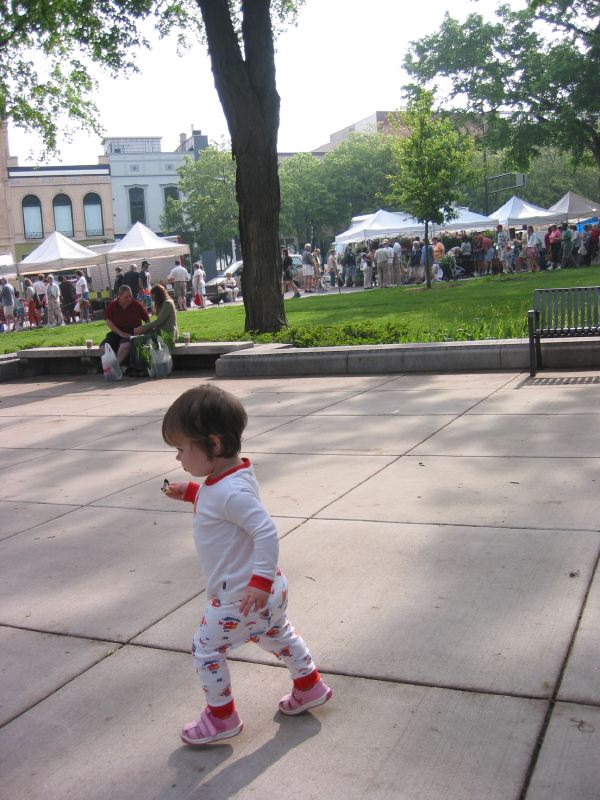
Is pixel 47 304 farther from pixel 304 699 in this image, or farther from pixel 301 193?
pixel 301 193

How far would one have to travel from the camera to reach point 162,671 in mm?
3289

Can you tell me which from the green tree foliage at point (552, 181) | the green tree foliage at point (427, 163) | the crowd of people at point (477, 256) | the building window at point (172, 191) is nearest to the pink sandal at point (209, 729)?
the green tree foliage at point (427, 163)

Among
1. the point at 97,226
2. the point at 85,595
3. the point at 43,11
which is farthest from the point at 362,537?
the point at 97,226

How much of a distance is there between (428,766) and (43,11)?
18.0 metres

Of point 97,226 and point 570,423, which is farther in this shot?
point 97,226

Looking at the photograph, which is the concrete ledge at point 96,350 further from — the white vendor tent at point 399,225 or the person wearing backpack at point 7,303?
the white vendor tent at point 399,225

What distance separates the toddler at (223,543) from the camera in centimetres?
269

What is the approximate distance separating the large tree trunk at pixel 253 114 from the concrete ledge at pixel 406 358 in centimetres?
229

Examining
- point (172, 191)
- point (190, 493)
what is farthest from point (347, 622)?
point (172, 191)

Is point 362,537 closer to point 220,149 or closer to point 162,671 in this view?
point 162,671

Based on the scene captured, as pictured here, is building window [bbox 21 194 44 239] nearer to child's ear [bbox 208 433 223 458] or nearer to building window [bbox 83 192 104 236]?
building window [bbox 83 192 104 236]

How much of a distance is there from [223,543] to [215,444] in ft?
1.04

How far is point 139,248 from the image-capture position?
32750 millimetres

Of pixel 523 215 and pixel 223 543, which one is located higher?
pixel 523 215
